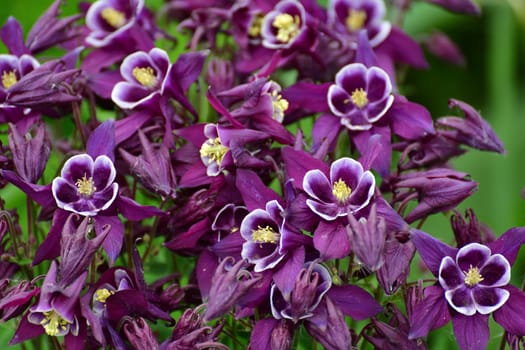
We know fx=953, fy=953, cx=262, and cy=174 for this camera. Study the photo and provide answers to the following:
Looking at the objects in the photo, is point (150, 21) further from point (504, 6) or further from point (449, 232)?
point (504, 6)

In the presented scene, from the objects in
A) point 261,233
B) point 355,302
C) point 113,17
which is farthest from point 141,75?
point 355,302

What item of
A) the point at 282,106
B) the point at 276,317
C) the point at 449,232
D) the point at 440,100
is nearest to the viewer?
the point at 276,317

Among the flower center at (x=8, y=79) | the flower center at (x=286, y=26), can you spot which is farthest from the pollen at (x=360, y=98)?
the flower center at (x=8, y=79)

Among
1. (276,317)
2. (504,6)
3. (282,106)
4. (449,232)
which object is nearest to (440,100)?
(504,6)

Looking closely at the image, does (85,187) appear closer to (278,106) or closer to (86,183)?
(86,183)

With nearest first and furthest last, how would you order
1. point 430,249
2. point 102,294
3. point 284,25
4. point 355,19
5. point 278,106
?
point 430,249
point 102,294
point 278,106
point 284,25
point 355,19

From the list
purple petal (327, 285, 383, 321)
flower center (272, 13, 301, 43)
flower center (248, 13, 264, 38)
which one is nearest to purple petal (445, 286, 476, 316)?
purple petal (327, 285, 383, 321)

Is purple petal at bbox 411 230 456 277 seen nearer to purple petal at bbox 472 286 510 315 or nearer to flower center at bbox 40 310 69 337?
purple petal at bbox 472 286 510 315

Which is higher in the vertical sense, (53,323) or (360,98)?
(360,98)
